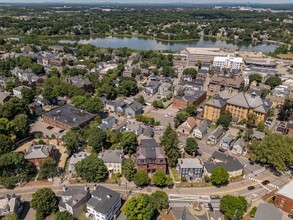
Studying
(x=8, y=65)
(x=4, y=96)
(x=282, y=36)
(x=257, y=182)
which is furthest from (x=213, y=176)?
(x=282, y=36)

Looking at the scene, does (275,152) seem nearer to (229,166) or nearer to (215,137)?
(229,166)

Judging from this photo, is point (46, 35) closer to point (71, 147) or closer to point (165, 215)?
point (71, 147)

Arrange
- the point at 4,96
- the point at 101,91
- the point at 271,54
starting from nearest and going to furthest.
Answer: the point at 4,96
the point at 101,91
the point at 271,54

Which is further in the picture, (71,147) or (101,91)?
(101,91)

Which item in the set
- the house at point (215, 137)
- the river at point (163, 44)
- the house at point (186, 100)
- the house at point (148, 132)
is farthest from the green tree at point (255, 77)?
the river at point (163, 44)

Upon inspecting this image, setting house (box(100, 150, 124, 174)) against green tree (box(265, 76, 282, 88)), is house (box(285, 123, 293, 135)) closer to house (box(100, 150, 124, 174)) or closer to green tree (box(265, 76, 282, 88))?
green tree (box(265, 76, 282, 88))

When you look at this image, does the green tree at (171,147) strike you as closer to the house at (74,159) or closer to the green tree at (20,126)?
the house at (74,159)

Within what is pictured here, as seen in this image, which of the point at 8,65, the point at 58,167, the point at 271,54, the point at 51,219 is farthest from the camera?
the point at 271,54
